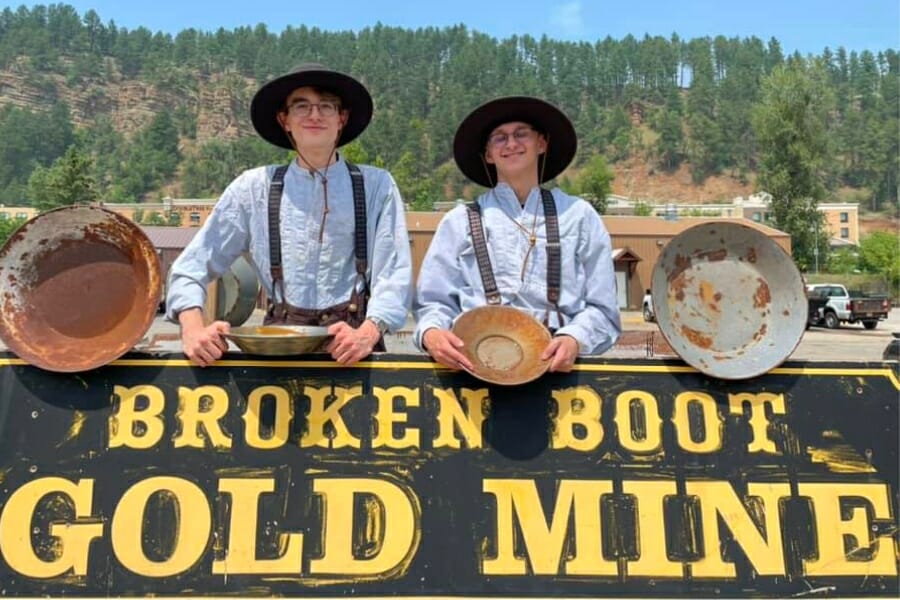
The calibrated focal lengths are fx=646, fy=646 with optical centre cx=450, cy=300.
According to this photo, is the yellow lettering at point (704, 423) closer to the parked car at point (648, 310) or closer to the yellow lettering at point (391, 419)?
the parked car at point (648, 310)

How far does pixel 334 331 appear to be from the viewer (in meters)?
2.23

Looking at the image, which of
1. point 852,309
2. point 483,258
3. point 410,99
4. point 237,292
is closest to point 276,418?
point 483,258

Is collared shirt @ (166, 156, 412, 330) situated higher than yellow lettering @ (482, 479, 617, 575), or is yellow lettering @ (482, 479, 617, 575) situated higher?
collared shirt @ (166, 156, 412, 330)

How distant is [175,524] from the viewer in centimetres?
213

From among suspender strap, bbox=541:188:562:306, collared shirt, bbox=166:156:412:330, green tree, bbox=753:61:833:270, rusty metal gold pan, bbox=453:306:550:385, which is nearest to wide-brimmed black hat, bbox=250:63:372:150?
collared shirt, bbox=166:156:412:330

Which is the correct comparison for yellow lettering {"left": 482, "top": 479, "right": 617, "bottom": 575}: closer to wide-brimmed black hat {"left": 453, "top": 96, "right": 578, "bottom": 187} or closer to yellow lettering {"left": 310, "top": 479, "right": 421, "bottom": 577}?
yellow lettering {"left": 310, "top": 479, "right": 421, "bottom": 577}

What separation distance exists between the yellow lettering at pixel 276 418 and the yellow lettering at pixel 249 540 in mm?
127

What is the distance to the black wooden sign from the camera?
2102mm

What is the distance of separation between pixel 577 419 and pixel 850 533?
0.99 meters

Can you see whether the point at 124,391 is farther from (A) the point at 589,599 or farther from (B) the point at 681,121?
(B) the point at 681,121

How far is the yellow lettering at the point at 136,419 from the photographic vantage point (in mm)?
2223

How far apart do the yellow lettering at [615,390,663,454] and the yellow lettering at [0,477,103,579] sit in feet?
5.90

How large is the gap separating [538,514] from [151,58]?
692 ft

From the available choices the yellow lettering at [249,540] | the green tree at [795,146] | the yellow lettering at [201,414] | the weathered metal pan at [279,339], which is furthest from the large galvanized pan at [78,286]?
the green tree at [795,146]
